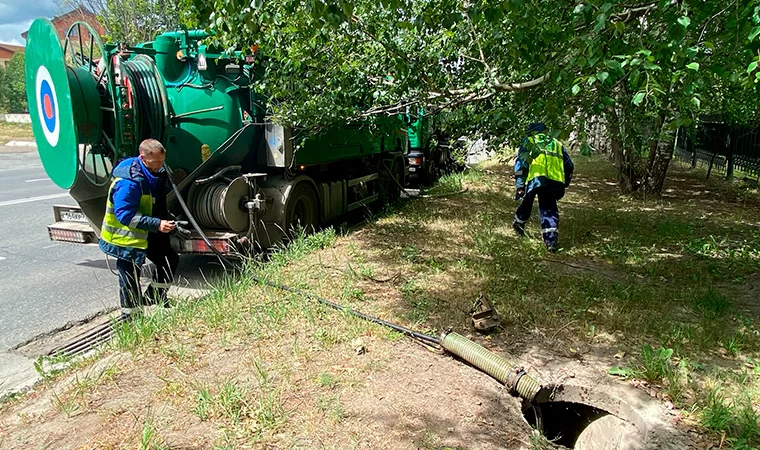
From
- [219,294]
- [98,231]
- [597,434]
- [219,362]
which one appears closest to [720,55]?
[597,434]

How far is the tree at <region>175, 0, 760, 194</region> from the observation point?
2676 millimetres

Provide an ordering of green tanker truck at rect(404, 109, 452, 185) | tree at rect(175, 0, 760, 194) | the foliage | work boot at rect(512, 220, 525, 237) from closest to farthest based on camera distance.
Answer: tree at rect(175, 0, 760, 194)
work boot at rect(512, 220, 525, 237)
green tanker truck at rect(404, 109, 452, 185)
the foliage

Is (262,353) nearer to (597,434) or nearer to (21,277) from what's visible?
(597,434)

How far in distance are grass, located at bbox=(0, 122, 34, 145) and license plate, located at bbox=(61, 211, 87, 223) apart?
1890 centimetres

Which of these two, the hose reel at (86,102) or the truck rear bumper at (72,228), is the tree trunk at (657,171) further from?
the truck rear bumper at (72,228)

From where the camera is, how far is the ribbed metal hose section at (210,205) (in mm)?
5305

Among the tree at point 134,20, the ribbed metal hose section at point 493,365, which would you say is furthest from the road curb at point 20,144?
the ribbed metal hose section at point 493,365

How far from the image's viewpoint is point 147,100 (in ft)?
16.6

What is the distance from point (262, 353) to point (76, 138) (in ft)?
8.09

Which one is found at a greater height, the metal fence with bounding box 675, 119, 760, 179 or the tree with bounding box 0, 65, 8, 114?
the tree with bounding box 0, 65, 8, 114

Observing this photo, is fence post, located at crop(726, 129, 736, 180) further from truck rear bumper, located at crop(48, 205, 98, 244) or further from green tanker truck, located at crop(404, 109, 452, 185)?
truck rear bumper, located at crop(48, 205, 98, 244)

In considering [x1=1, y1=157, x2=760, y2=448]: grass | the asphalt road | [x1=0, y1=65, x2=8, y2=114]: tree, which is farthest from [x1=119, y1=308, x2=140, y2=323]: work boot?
[x1=0, y1=65, x2=8, y2=114]: tree

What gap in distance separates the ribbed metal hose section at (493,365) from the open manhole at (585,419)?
13cm

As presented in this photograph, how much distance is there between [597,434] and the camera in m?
3.12
